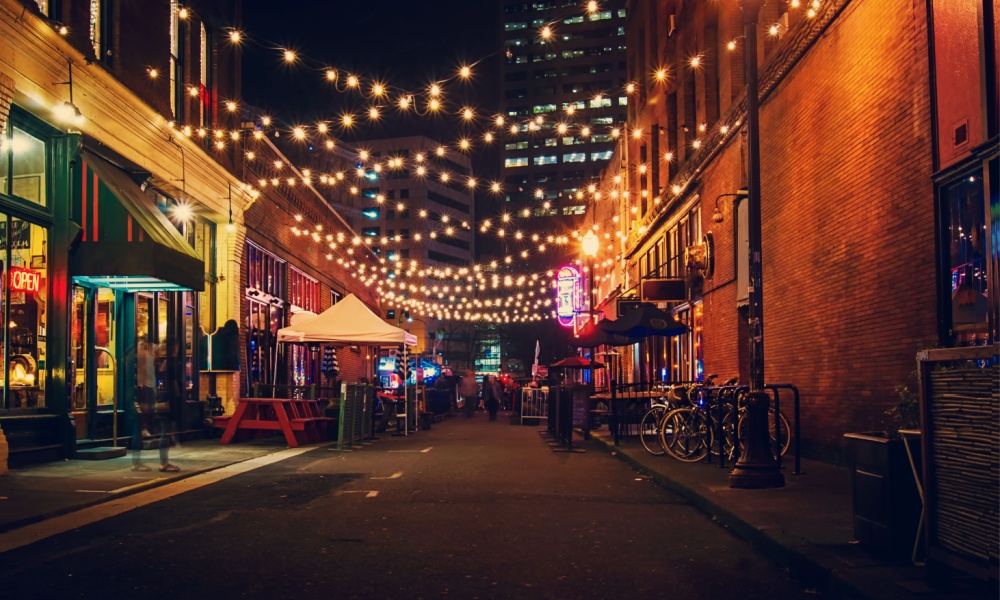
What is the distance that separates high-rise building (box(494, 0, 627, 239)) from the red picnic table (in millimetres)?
106108

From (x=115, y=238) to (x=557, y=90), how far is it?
125m

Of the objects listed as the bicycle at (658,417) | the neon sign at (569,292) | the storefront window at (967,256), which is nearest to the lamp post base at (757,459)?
the storefront window at (967,256)

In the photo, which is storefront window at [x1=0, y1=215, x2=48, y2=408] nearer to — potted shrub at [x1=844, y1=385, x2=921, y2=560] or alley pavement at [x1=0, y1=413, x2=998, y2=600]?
alley pavement at [x1=0, y1=413, x2=998, y2=600]

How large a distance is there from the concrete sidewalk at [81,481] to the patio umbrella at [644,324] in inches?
278

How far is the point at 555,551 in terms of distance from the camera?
6.94 m

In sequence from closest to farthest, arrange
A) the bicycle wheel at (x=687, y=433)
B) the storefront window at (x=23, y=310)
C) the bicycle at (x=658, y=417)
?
the storefront window at (x=23, y=310)
the bicycle wheel at (x=687, y=433)
the bicycle at (x=658, y=417)

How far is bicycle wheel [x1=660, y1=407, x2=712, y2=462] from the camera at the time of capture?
13266 millimetres

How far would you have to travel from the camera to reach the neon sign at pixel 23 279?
12766 millimetres

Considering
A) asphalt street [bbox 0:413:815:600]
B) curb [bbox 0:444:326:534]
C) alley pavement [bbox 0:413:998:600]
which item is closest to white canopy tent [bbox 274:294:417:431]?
alley pavement [bbox 0:413:998:600]

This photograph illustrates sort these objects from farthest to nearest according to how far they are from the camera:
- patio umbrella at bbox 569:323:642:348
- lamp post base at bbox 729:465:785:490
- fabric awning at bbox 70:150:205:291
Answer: patio umbrella at bbox 569:323:642:348
fabric awning at bbox 70:150:205:291
lamp post base at bbox 729:465:785:490

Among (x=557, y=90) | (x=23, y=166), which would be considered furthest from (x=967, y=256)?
(x=557, y=90)

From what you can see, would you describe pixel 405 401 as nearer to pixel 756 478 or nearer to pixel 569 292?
pixel 756 478

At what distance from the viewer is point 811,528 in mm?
7129

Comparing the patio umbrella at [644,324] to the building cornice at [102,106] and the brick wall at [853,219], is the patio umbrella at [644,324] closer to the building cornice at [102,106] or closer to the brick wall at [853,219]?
the brick wall at [853,219]
